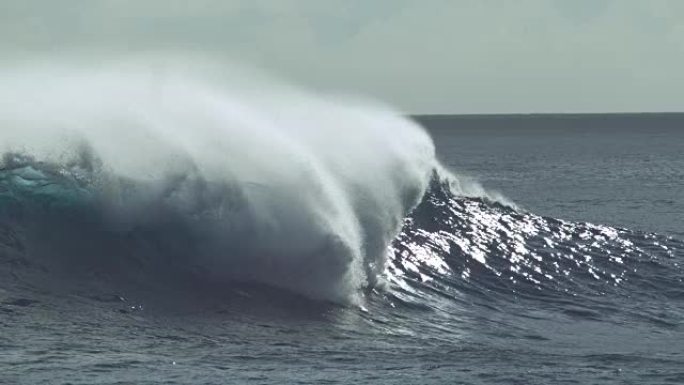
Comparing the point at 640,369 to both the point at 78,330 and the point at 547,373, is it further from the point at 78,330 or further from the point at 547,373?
the point at 78,330

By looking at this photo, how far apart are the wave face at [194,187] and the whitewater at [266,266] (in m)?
0.05

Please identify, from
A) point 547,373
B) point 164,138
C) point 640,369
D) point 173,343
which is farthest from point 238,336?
point 164,138

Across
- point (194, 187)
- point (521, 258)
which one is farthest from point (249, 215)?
point (521, 258)

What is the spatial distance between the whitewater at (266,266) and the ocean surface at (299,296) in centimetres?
6

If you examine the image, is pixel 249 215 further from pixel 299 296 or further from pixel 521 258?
pixel 521 258

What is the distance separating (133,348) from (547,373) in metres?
5.96

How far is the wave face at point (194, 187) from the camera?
23.4 metres

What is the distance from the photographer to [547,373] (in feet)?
58.7

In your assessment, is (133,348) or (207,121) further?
(207,121)

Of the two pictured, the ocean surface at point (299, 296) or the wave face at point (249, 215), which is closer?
the ocean surface at point (299, 296)

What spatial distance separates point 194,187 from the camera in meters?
24.9

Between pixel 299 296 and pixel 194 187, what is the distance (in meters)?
3.89

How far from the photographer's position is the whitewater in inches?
712

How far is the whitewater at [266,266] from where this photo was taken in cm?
1809
